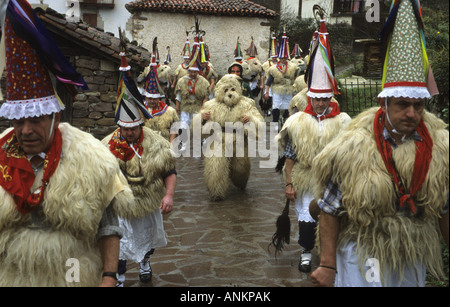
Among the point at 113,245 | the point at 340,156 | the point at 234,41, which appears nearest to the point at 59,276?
the point at 113,245

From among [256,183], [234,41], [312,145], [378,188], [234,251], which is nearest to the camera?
[378,188]

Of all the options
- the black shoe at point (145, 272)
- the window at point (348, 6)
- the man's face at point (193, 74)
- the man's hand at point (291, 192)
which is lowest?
the black shoe at point (145, 272)

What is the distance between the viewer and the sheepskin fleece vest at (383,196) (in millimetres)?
3146

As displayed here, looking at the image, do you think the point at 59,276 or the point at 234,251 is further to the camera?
the point at 234,251

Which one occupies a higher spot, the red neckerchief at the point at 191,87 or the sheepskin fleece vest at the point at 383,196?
the sheepskin fleece vest at the point at 383,196

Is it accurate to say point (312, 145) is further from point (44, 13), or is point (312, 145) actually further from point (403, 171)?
point (44, 13)

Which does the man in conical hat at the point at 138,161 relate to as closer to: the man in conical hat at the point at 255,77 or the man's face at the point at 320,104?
the man's face at the point at 320,104

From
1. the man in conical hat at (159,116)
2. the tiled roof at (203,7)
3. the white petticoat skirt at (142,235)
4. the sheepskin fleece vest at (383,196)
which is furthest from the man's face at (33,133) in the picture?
the tiled roof at (203,7)

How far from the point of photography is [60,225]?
10.2 feet

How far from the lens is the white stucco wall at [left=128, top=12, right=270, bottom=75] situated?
31516mm

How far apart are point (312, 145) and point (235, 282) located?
5.74 ft

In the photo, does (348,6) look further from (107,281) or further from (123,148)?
(107,281)

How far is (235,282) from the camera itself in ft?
20.1

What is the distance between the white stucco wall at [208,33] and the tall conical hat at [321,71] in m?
25.2
